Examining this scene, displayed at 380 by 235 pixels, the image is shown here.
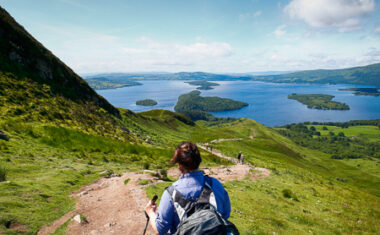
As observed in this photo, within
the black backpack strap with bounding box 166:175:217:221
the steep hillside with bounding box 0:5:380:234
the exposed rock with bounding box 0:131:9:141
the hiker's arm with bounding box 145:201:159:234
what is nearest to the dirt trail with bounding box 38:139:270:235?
the steep hillside with bounding box 0:5:380:234

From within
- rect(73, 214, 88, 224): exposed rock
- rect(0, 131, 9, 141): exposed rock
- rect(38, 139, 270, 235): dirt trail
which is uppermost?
rect(0, 131, 9, 141): exposed rock

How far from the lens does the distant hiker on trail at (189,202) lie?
329cm

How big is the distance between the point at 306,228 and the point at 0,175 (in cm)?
1800

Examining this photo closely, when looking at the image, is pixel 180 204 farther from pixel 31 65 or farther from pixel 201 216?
pixel 31 65

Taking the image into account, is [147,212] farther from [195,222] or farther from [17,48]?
[17,48]

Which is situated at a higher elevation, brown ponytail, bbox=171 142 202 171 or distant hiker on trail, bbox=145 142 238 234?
brown ponytail, bbox=171 142 202 171

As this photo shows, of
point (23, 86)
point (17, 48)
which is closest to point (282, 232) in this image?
point (23, 86)

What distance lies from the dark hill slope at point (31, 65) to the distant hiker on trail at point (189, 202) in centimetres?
3567

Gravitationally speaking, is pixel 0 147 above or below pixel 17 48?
below

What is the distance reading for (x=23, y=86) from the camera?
27.2 meters

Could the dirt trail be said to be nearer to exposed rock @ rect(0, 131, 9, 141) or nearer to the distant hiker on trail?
the distant hiker on trail

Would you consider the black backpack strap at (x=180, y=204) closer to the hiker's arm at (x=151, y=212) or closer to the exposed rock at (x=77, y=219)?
the hiker's arm at (x=151, y=212)

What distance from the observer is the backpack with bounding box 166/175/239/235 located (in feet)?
10.2

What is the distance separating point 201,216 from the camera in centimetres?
324
